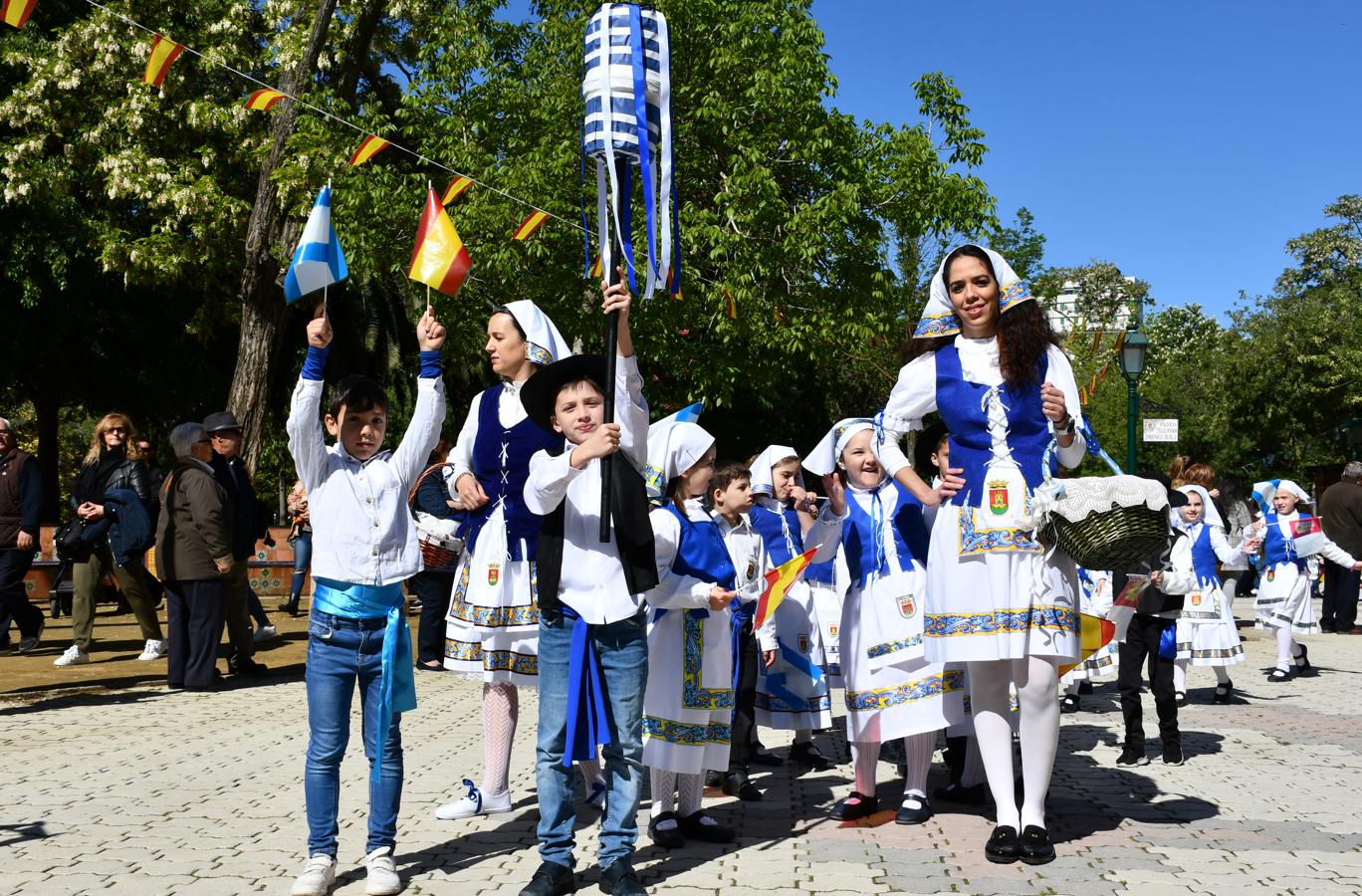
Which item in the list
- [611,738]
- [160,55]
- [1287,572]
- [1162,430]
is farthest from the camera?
[1162,430]

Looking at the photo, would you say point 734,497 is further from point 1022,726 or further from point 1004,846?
point 1004,846

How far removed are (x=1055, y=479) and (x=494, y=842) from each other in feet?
9.04

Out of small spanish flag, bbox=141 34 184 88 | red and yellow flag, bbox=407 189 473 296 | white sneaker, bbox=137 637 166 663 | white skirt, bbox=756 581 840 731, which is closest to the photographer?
red and yellow flag, bbox=407 189 473 296

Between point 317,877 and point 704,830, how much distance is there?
1640 millimetres

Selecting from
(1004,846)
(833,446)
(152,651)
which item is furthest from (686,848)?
(152,651)

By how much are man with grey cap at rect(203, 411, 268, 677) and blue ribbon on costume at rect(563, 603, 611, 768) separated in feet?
21.9

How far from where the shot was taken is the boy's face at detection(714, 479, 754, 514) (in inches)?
248

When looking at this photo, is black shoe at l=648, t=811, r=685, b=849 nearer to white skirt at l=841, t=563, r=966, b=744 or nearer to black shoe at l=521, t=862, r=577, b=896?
black shoe at l=521, t=862, r=577, b=896

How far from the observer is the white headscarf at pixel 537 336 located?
5953 mm

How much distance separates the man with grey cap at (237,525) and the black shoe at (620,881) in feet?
22.7

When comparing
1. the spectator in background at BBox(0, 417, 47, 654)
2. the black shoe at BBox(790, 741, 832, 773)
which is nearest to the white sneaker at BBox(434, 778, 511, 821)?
the black shoe at BBox(790, 741, 832, 773)

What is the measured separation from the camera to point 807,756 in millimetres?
7359

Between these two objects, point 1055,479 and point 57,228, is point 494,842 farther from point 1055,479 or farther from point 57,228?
point 57,228

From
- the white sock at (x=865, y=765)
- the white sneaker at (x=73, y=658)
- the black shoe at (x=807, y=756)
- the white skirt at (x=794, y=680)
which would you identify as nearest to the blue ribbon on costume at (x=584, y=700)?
the white sock at (x=865, y=765)
